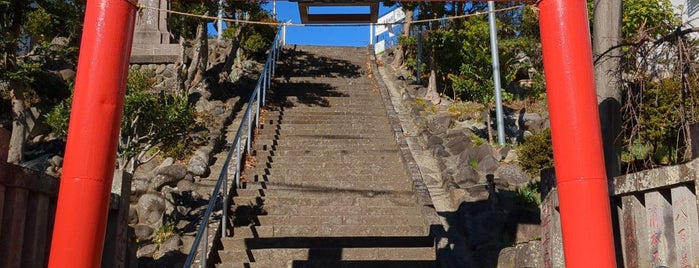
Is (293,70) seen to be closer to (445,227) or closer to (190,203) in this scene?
(190,203)

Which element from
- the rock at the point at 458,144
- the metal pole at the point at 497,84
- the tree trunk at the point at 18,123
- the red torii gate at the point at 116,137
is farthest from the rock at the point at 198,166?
the red torii gate at the point at 116,137

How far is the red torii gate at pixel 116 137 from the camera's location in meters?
3.74

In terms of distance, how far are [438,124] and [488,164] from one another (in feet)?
8.40

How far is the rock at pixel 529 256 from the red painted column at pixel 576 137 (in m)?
2.11

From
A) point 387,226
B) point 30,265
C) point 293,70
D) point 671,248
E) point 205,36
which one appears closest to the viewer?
point 671,248

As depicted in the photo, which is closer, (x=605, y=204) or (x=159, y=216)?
(x=605, y=204)

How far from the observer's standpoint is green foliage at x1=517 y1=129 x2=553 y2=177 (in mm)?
9080

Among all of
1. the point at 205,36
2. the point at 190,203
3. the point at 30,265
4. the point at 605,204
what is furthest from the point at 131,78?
the point at 605,204

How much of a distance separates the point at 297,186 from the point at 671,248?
21.3ft

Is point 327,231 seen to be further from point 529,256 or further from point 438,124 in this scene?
point 438,124

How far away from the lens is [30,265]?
3.79 meters

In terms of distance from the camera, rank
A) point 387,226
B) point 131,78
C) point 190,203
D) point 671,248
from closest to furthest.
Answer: point 671,248, point 387,226, point 190,203, point 131,78

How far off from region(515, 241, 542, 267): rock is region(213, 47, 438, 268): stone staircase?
127cm

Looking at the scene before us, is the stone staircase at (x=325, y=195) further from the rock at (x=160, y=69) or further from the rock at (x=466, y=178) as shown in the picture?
the rock at (x=160, y=69)
